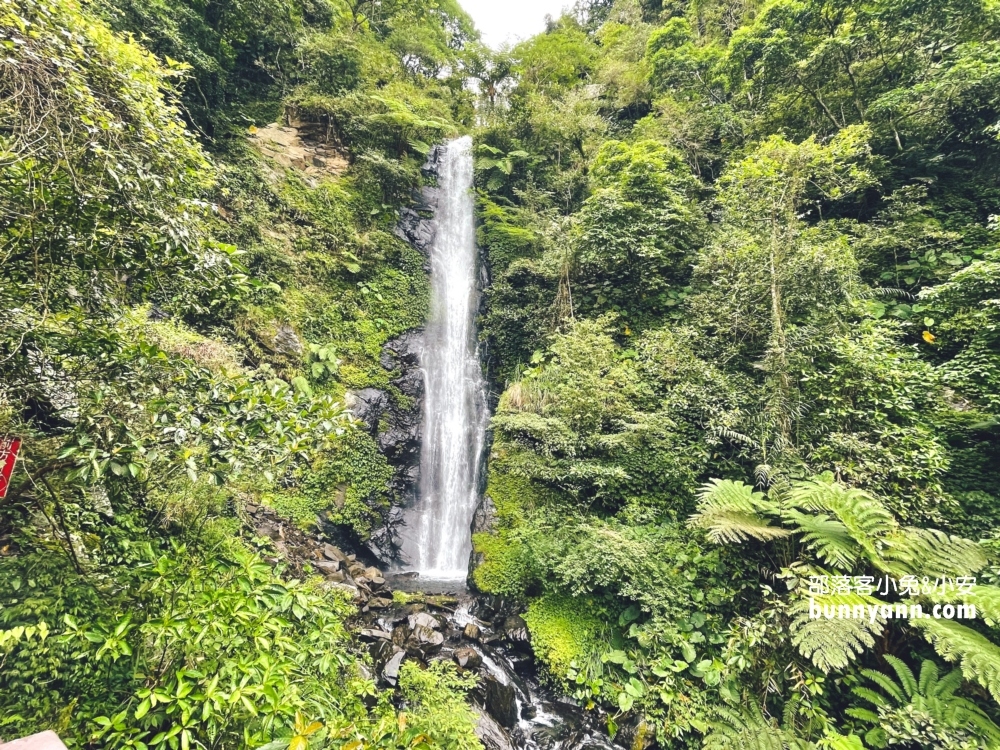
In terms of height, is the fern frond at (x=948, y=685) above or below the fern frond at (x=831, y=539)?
below

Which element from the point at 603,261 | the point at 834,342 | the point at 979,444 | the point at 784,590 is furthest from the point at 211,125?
the point at 979,444

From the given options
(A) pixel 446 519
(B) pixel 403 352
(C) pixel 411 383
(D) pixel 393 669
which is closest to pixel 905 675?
(D) pixel 393 669

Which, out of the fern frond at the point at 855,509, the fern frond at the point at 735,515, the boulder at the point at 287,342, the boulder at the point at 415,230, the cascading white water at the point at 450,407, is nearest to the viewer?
the fern frond at the point at 855,509

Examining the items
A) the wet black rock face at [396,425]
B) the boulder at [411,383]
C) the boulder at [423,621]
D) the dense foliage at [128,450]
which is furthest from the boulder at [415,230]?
the boulder at [423,621]

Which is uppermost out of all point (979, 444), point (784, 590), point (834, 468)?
point (979, 444)

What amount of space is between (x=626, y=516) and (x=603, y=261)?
616 cm

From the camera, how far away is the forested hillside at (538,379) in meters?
2.58

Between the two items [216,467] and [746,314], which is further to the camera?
[746,314]

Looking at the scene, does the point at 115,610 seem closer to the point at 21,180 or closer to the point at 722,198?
the point at 21,180

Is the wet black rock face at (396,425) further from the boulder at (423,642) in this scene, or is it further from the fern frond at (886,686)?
the fern frond at (886,686)

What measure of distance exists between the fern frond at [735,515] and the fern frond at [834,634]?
2.74ft

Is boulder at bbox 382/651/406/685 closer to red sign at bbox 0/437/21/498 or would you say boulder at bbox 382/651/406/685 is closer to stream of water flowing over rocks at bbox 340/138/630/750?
stream of water flowing over rocks at bbox 340/138/630/750

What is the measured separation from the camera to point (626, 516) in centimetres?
674

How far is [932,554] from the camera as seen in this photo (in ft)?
13.4
